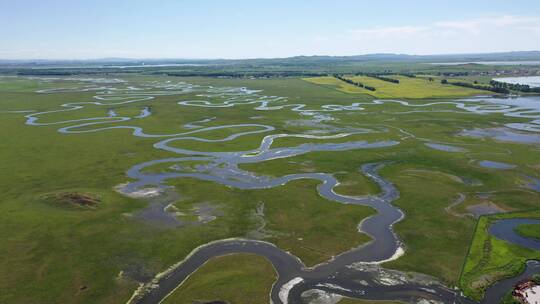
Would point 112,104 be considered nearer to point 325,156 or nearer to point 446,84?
point 325,156

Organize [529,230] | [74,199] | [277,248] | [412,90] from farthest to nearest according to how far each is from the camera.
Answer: [412,90] < [74,199] < [529,230] < [277,248]

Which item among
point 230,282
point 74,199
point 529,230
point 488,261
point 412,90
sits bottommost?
point 230,282

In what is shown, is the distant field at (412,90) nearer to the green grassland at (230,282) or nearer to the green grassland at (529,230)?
the green grassland at (529,230)

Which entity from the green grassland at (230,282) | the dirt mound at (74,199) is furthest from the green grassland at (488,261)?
the dirt mound at (74,199)

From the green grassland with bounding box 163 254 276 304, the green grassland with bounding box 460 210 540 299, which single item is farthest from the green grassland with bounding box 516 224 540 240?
the green grassland with bounding box 163 254 276 304

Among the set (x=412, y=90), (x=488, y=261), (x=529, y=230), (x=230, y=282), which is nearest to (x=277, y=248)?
(x=230, y=282)

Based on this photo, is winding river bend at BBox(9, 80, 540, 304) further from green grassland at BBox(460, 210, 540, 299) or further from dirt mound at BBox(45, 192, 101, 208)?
dirt mound at BBox(45, 192, 101, 208)

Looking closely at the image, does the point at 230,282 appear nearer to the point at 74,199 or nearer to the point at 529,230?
the point at 74,199
